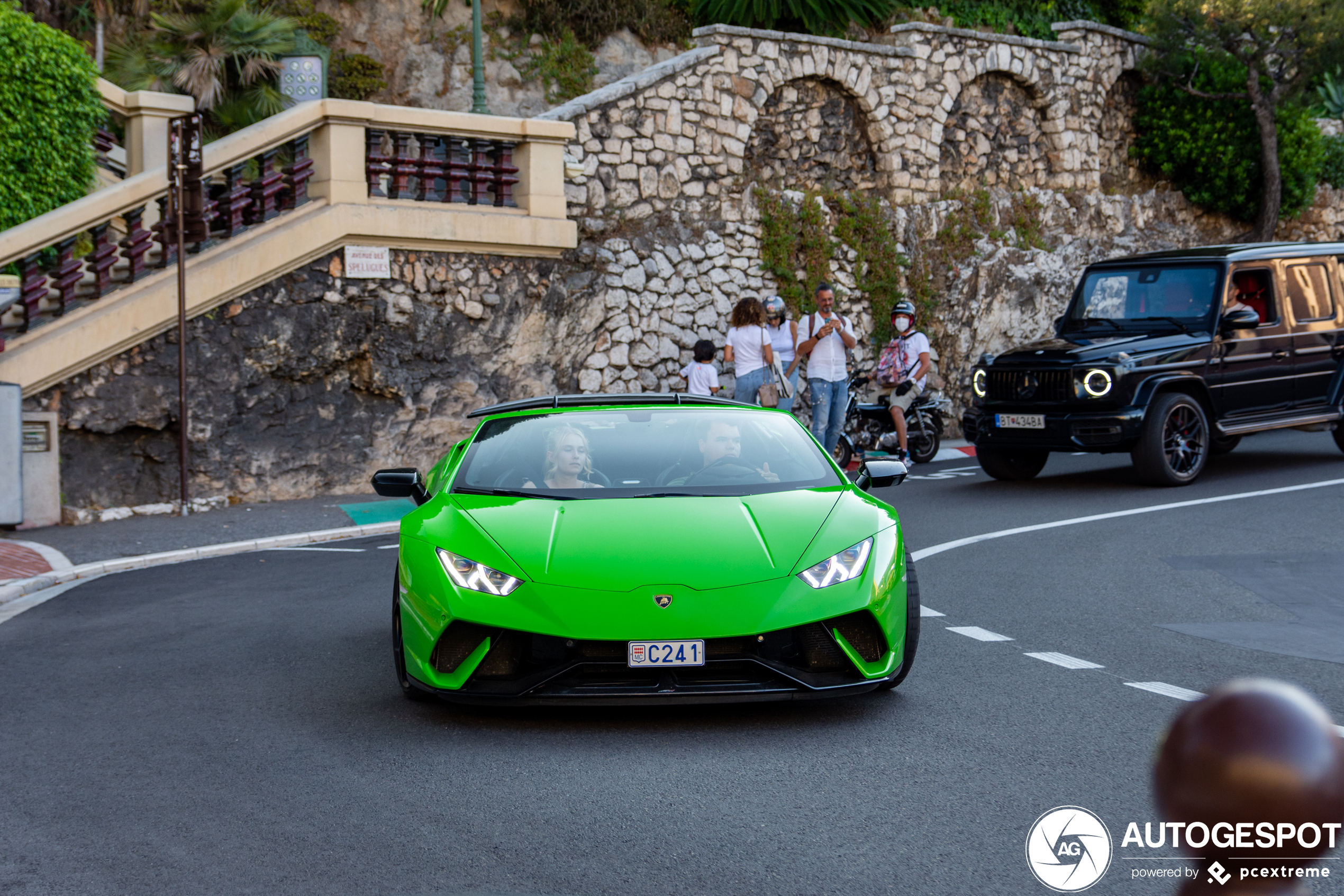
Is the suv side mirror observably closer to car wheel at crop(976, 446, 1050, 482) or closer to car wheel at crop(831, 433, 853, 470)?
car wheel at crop(976, 446, 1050, 482)

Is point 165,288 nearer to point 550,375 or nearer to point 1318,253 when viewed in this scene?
point 550,375

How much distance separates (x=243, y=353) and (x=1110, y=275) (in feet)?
29.2

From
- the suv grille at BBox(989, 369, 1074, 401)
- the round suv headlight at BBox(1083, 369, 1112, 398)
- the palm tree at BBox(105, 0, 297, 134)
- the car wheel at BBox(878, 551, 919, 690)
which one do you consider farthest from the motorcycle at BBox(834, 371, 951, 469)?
the palm tree at BBox(105, 0, 297, 134)

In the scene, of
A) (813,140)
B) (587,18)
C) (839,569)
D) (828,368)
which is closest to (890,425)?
(828,368)

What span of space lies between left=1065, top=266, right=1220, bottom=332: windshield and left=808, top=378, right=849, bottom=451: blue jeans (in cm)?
250

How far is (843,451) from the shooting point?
51.1 ft

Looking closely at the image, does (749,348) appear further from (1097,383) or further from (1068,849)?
(1068,849)

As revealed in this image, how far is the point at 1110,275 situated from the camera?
1398cm

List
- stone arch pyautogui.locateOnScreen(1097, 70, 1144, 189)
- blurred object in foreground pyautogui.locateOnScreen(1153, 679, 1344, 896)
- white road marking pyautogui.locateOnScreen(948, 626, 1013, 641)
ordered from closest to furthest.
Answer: blurred object in foreground pyautogui.locateOnScreen(1153, 679, 1344, 896)
white road marking pyautogui.locateOnScreen(948, 626, 1013, 641)
stone arch pyautogui.locateOnScreen(1097, 70, 1144, 189)

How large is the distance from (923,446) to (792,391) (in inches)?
68.3

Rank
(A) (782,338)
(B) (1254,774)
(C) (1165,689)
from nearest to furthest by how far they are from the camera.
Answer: (B) (1254,774) → (C) (1165,689) → (A) (782,338)

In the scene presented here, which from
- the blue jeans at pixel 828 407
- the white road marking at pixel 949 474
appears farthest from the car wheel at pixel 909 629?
the blue jeans at pixel 828 407

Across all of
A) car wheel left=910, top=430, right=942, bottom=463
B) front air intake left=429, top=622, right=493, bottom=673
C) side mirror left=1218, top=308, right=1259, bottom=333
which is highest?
side mirror left=1218, top=308, right=1259, bottom=333

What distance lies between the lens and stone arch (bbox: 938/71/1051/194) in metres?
21.7
